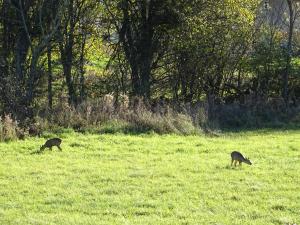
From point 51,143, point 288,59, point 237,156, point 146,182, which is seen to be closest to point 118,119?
point 51,143

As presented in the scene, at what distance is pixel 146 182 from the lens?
10.9 meters

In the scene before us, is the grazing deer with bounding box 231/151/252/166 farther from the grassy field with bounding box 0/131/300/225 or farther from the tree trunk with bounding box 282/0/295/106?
the tree trunk with bounding box 282/0/295/106

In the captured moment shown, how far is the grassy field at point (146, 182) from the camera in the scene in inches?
344

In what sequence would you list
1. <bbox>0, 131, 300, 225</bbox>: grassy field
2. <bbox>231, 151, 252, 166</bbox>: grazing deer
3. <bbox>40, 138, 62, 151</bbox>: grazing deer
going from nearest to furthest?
<bbox>0, 131, 300, 225</bbox>: grassy field < <bbox>231, 151, 252, 166</bbox>: grazing deer < <bbox>40, 138, 62, 151</bbox>: grazing deer

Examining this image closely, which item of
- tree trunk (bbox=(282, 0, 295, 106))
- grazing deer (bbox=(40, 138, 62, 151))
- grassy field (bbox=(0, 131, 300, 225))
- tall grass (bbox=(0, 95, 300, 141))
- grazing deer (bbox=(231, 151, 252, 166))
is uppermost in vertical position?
tree trunk (bbox=(282, 0, 295, 106))

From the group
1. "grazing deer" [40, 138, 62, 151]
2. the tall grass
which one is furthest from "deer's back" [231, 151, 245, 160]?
the tall grass

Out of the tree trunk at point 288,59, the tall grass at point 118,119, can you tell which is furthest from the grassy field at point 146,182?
the tree trunk at point 288,59

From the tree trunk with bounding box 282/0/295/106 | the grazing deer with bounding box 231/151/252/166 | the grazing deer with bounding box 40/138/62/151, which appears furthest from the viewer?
the tree trunk with bounding box 282/0/295/106

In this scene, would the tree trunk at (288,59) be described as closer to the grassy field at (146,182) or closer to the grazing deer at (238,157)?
the grassy field at (146,182)

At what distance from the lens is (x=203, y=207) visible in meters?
9.19

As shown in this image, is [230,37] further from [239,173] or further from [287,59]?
[239,173]

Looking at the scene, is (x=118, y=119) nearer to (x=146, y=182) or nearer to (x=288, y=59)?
(x=146, y=182)

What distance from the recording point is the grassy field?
8.73m

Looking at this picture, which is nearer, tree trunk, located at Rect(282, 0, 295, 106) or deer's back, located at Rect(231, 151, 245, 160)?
deer's back, located at Rect(231, 151, 245, 160)
